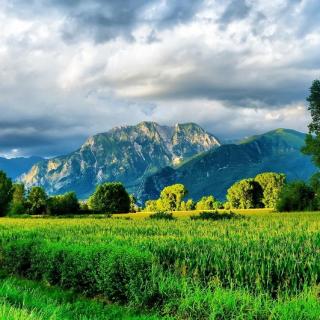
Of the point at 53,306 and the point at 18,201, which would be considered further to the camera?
the point at 18,201

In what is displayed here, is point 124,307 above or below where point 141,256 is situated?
below

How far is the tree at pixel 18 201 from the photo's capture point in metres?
126

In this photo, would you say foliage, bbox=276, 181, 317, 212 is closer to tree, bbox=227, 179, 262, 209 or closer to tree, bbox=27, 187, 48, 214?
tree, bbox=27, 187, 48, 214

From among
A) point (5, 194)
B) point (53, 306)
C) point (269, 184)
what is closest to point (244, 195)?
point (269, 184)

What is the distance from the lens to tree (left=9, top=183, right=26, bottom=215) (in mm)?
125825

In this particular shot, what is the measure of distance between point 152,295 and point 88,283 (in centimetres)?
→ 596

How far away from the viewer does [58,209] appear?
13225cm

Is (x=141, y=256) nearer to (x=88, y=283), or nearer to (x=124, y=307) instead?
(x=124, y=307)

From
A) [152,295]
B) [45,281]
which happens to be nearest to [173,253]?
[152,295]

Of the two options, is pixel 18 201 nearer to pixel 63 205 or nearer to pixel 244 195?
pixel 63 205

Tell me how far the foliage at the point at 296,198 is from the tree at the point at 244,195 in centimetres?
8796

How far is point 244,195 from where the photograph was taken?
7106 inches

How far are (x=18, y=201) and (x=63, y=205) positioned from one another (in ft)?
46.3

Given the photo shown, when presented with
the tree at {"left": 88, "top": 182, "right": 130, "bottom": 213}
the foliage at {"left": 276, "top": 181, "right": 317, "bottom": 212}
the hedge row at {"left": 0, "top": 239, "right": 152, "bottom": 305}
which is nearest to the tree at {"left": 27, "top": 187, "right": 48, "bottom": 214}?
the tree at {"left": 88, "top": 182, "right": 130, "bottom": 213}
